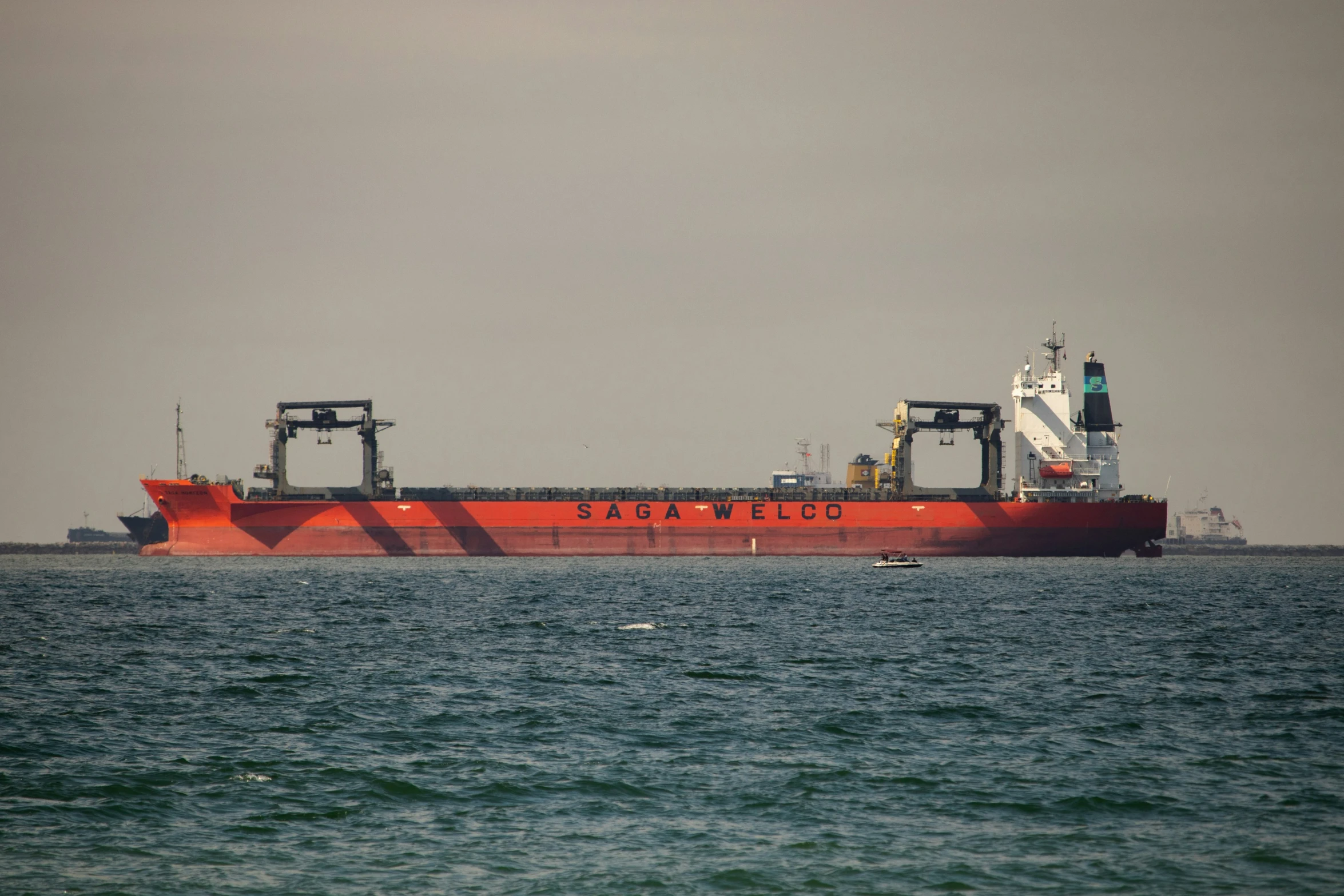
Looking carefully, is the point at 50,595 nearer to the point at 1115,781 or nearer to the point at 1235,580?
the point at 1115,781

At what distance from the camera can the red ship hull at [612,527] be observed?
76375 millimetres

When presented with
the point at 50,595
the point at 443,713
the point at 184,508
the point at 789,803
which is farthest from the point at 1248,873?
the point at 184,508

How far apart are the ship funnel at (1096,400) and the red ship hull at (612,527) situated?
A: 8439 mm

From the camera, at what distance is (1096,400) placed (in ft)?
274

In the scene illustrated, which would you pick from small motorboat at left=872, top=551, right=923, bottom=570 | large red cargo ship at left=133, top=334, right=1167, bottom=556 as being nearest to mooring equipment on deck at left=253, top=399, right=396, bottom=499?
large red cargo ship at left=133, top=334, right=1167, bottom=556

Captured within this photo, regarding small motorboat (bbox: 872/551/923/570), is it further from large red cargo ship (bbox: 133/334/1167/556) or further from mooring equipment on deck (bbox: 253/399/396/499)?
mooring equipment on deck (bbox: 253/399/396/499)

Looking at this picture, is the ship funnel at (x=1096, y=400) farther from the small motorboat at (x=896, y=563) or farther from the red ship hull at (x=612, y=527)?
the small motorboat at (x=896, y=563)

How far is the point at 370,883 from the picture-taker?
1167 centimetres

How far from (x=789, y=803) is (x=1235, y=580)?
63461mm

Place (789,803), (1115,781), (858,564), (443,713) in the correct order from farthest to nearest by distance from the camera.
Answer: (858,564), (443,713), (1115,781), (789,803)

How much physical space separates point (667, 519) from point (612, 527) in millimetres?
3885

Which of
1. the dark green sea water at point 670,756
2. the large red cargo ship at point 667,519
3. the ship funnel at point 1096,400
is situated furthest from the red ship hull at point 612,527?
the dark green sea water at point 670,756

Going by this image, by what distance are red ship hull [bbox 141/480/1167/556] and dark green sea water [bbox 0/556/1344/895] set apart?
3941 centimetres

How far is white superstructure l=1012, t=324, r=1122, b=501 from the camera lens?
81.1 m
